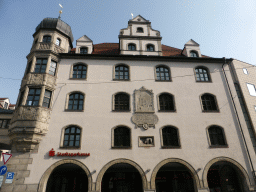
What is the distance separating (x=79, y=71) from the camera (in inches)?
632

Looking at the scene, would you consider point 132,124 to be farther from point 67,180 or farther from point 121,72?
point 67,180

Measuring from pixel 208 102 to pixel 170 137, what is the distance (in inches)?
201

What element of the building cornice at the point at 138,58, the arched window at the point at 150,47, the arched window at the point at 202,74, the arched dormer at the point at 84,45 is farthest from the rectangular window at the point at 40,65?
the arched window at the point at 202,74

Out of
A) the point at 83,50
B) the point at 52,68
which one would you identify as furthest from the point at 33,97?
the point at 83,50

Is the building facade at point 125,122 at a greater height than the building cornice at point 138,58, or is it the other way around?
the building cornice at point 138,58

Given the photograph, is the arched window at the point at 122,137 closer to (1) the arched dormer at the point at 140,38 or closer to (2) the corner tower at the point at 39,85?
(2) the corner tower at the point at 39,85

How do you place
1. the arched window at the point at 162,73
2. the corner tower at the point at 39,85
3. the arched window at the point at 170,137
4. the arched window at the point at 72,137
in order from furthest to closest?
the arched window at the point at 162,73 → the arched window at the point at 170,137 → the arched window at the point at 72,137 → the corner tower at the point at 39,85

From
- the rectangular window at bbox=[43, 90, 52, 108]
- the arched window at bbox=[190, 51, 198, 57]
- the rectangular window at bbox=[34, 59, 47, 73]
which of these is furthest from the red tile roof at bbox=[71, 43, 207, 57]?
the rectangular window at bbox=[43, 90, 52, 108]

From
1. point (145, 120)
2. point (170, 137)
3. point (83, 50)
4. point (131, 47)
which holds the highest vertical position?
point (131, 47)

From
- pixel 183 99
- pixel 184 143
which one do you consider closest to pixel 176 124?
pixel 184 143

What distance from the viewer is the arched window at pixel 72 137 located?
12945 millimetres

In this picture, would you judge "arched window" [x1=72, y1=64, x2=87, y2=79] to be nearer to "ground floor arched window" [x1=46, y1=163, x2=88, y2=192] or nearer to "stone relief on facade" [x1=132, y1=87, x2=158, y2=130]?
"stone relief on facade" [x1=132, y1=87, x2=158, y2=130]

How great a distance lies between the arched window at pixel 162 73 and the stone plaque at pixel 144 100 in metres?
2.03

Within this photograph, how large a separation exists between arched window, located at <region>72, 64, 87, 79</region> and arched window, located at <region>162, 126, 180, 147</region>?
8807mm
